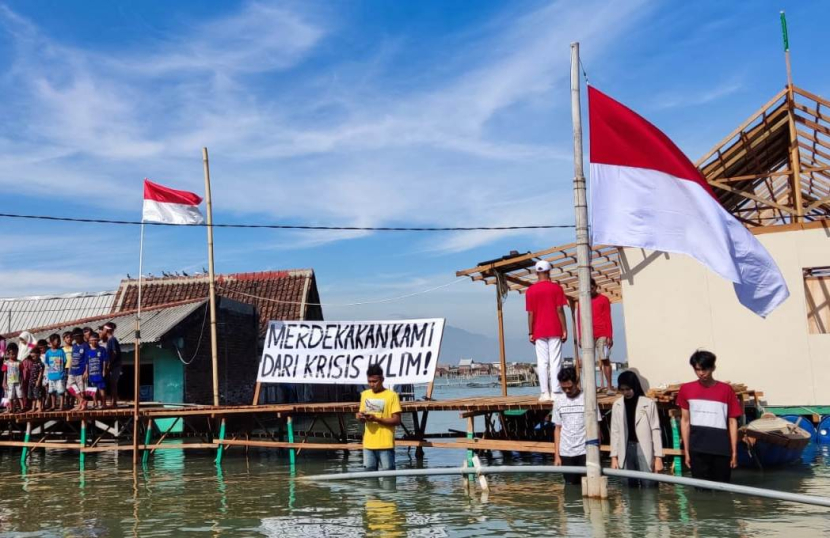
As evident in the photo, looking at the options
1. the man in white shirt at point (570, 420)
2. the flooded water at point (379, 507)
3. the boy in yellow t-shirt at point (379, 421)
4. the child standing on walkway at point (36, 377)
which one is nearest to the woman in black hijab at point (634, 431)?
the man in white shirt at point (570, 420)

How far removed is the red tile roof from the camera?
31.5 metres

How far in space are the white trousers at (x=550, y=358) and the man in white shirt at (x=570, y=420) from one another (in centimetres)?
153

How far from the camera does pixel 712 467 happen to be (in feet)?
28.1

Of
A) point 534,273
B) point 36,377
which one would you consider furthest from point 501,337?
point 36,377

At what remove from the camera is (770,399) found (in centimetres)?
1516

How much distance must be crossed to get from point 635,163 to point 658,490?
4.90 metres

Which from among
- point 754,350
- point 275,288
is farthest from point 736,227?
point 275,288

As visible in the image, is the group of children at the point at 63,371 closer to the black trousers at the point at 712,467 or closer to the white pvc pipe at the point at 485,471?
the white pvc pipe at the point at 485,471

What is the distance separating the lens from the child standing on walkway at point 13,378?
61.8ft

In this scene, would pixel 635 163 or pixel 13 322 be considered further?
pixel 13 322

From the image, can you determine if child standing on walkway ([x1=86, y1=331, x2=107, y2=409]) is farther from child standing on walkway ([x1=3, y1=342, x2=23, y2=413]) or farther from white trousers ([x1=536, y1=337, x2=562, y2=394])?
white trousers ([x1=536, y1=337, x2=562, y2=394])

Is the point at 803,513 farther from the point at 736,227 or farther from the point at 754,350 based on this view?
the point at 754,350

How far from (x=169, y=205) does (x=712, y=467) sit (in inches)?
540

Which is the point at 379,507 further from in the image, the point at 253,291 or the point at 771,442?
the point at 253,291
